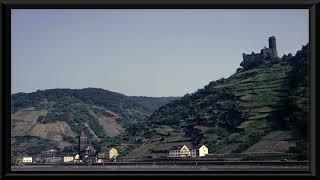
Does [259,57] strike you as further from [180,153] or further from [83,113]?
[180,153]

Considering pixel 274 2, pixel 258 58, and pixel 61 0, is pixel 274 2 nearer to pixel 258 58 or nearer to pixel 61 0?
pixel 61 0

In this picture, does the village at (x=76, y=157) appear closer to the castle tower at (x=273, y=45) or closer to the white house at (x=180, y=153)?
the white house at (x=180, y=153)

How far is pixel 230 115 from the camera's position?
30.5 m

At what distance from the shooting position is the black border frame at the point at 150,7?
256cm

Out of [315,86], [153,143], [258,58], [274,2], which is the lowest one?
[153,143]

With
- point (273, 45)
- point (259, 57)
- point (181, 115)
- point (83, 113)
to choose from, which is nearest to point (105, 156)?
point (181, 115)

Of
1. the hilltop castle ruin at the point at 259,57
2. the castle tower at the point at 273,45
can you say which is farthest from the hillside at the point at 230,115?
the castle tower at the point at 273,45

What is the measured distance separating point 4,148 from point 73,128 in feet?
88.0

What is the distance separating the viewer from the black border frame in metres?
2.56

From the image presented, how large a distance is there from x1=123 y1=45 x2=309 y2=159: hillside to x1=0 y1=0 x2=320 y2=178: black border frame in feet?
69.4

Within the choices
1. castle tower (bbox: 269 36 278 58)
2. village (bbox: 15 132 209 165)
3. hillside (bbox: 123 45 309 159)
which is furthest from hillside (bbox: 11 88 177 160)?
castle tower (bbox: 269 36 278 58)

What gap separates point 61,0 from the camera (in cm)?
263

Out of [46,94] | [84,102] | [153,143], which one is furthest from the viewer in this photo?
[84,102]
